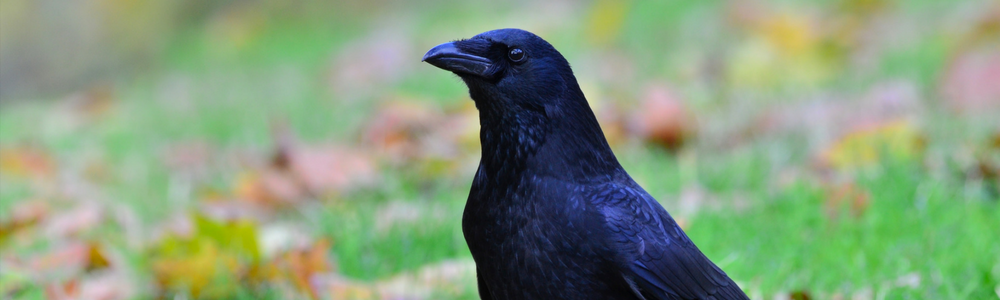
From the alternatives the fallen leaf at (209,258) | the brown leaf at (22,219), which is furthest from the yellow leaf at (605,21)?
the fallen leaf at (209,258)

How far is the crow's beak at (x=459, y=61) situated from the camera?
2184mm

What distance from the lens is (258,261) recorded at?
298 centimetres

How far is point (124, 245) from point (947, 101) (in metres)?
3.76

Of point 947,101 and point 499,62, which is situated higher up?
point 947,101

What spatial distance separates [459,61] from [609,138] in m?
2.45

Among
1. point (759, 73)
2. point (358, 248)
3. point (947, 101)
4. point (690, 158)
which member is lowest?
point (358, 248)

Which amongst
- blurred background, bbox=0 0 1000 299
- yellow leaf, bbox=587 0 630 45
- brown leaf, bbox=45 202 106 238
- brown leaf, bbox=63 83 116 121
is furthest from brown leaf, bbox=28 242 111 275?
brown leaf, bbox=63 83 116 121

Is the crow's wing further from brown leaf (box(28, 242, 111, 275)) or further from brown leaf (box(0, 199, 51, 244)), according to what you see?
brown leaf (box(0, 199, 51, 244))

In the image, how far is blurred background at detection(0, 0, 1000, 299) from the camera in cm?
301

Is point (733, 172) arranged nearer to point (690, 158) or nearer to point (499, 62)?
point (690, 158)

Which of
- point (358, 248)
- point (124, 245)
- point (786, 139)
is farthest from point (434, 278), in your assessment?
point (786, 139)

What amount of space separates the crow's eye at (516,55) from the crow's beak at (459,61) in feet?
0.19

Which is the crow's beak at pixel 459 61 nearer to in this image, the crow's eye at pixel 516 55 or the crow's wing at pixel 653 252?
the crow's eye at pixel 516 55

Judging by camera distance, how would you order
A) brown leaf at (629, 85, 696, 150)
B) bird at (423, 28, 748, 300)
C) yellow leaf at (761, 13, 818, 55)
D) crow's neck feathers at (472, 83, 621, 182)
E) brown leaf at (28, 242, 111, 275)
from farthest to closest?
yellow leaf at (761, 13, 818, 55)
brown leaf at (629, 85, 696, 150)
brown leaf at (28, 242, 111, 275)
crow's neck feathers at (472, 83, 621, 182)
bird at (423, 28, 748, 300)
